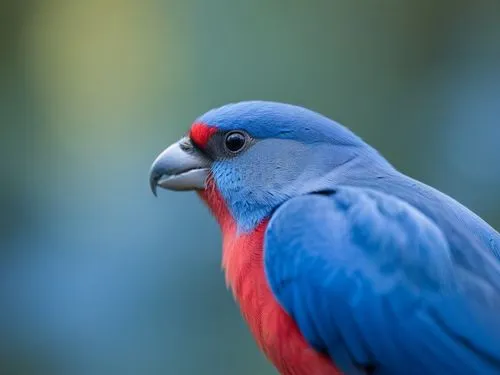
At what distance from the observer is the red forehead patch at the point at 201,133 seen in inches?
89.4

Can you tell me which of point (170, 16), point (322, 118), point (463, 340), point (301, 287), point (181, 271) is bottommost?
point (181, 271)

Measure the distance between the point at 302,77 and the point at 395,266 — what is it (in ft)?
9.63

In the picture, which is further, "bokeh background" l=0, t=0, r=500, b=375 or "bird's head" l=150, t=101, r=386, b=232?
"bokeh background" l=0, t=0, r=500, b=375

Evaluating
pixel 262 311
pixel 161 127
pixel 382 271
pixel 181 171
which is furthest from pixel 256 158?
pixel 161 127

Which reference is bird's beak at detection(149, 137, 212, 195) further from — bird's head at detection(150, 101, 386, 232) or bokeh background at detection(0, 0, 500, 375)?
bokeh background at detection(0, 0, 500, 375)

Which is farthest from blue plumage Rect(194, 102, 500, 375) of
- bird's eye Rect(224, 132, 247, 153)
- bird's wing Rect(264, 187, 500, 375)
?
bird's eye Rect(224, 132, 247, 153)

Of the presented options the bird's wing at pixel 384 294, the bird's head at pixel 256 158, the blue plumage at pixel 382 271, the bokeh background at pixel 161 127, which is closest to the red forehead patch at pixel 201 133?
the bird's head at pixel 256 158

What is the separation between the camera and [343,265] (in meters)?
1.84

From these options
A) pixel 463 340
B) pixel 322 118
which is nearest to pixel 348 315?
pixel 463 340

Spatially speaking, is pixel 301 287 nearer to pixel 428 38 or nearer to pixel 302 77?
pixel 302 77

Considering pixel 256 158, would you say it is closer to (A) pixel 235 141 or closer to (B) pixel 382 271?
(A) pixel 235 141

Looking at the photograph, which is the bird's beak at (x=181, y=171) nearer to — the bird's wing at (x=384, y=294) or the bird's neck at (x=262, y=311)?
the bird's neck at (x=262, y=311)

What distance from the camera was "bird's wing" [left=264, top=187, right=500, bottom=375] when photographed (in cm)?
176

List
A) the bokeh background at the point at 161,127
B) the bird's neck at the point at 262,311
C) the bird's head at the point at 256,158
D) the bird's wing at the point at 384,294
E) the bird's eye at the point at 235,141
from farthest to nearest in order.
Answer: the bokeh background at the point at 161,127 < the bird's eye at the point at 235,141 < the bird's head at the point at 256,158 < the bird's neck at the point at 262,311 < the bird's wing at the point at 384,294
